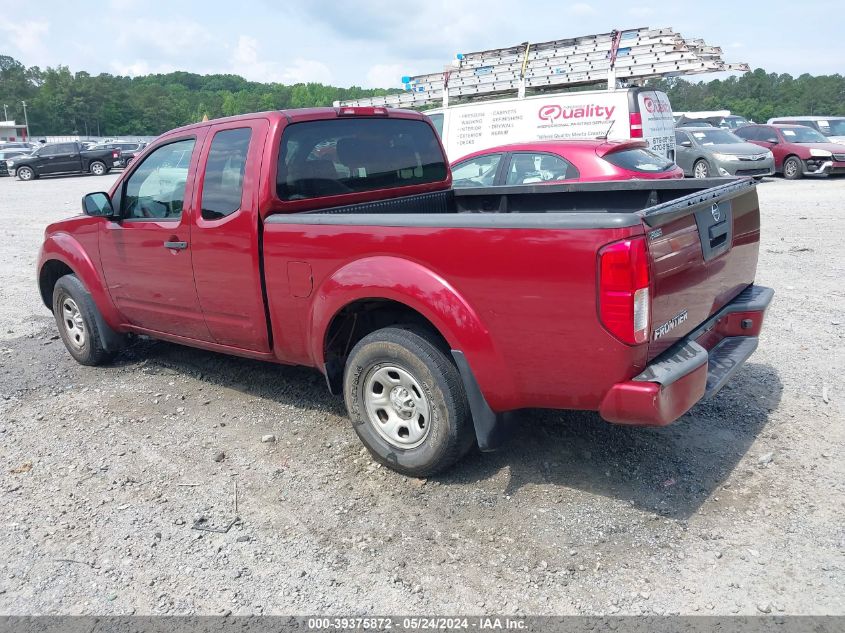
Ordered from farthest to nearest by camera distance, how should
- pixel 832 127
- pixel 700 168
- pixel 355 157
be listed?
pixel 832 127 → pixel 700 168 → pixel 355 157

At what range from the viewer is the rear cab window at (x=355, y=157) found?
→ 432 centimetres

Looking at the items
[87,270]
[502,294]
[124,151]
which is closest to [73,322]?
[87,270]

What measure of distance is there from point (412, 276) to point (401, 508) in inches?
45.9

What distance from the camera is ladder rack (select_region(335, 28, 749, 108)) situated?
504 inches

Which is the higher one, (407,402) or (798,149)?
(798,149)

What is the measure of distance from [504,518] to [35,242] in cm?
1210

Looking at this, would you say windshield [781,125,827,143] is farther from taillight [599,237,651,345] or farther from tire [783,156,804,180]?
taillight [599,237,651,345]

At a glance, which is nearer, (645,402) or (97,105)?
(645,402)

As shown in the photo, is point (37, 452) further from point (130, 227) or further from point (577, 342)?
point (577, 342)

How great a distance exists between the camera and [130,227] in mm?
5004

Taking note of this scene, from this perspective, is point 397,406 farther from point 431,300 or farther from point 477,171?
point 477,171

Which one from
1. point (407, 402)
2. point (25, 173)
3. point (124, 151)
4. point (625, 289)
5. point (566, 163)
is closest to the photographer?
point (625, 289)

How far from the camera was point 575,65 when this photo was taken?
13.7 metres

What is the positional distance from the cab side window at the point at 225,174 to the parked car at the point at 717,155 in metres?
15.1
